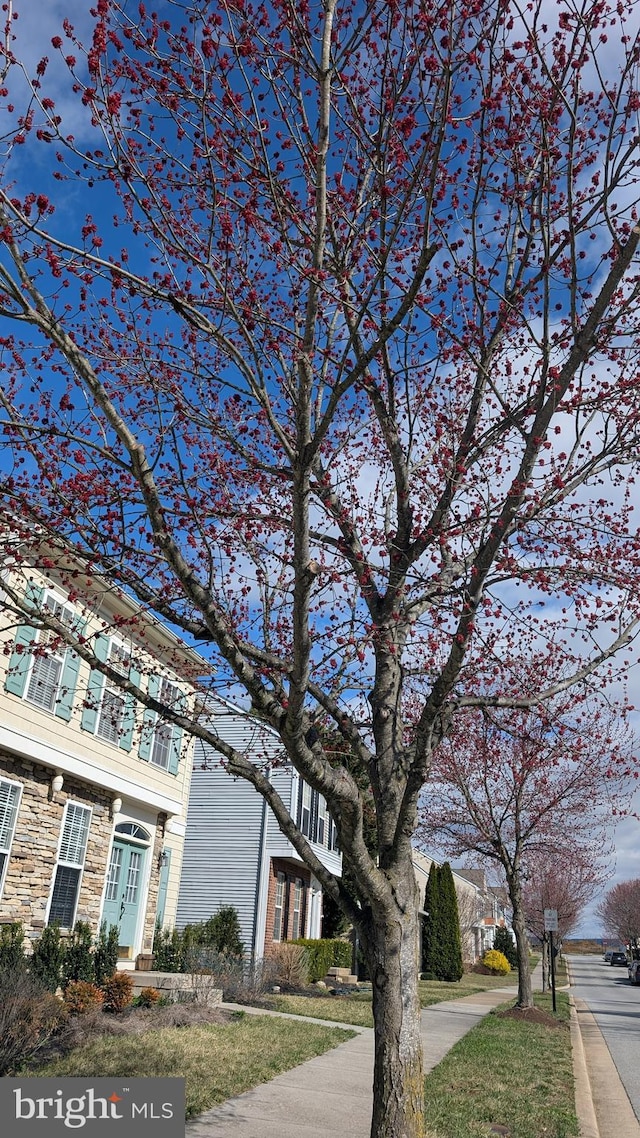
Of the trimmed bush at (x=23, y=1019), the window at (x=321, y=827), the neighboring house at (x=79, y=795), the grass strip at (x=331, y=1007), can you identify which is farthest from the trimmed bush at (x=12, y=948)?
A: the window at (x=321, y=827)

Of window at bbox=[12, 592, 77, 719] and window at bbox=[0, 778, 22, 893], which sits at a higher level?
window at bbox=[12, 592, 77, 719]

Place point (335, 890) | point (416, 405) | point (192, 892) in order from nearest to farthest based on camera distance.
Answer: point (335, 890) → point (416, 405) → point (192, 892)

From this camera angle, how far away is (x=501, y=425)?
5676 millimetres

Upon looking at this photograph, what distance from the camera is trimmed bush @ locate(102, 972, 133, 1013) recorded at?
430 inches

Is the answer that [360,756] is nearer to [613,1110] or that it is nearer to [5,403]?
[5,403]

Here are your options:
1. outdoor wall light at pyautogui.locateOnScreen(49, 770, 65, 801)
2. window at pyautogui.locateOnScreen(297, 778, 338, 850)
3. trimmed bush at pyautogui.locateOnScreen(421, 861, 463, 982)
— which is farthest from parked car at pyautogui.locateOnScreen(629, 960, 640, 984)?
outdoor wall light at pyautogui.locateOnScreen(49, 770, 65, 801)

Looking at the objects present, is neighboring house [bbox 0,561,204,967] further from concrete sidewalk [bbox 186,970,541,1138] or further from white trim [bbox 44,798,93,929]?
concrete sidewalk [bbox 186,970,541,1138]

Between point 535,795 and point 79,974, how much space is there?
34.9 feet

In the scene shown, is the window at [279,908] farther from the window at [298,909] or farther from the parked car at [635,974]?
the parked car at [635,974]

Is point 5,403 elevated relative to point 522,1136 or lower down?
elevated

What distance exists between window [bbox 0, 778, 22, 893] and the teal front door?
11.1 ft

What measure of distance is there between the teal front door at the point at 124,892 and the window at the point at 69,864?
1.22 meters

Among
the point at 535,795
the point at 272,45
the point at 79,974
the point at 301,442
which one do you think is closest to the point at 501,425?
the point at 301,442

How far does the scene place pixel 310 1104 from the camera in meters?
7.38
